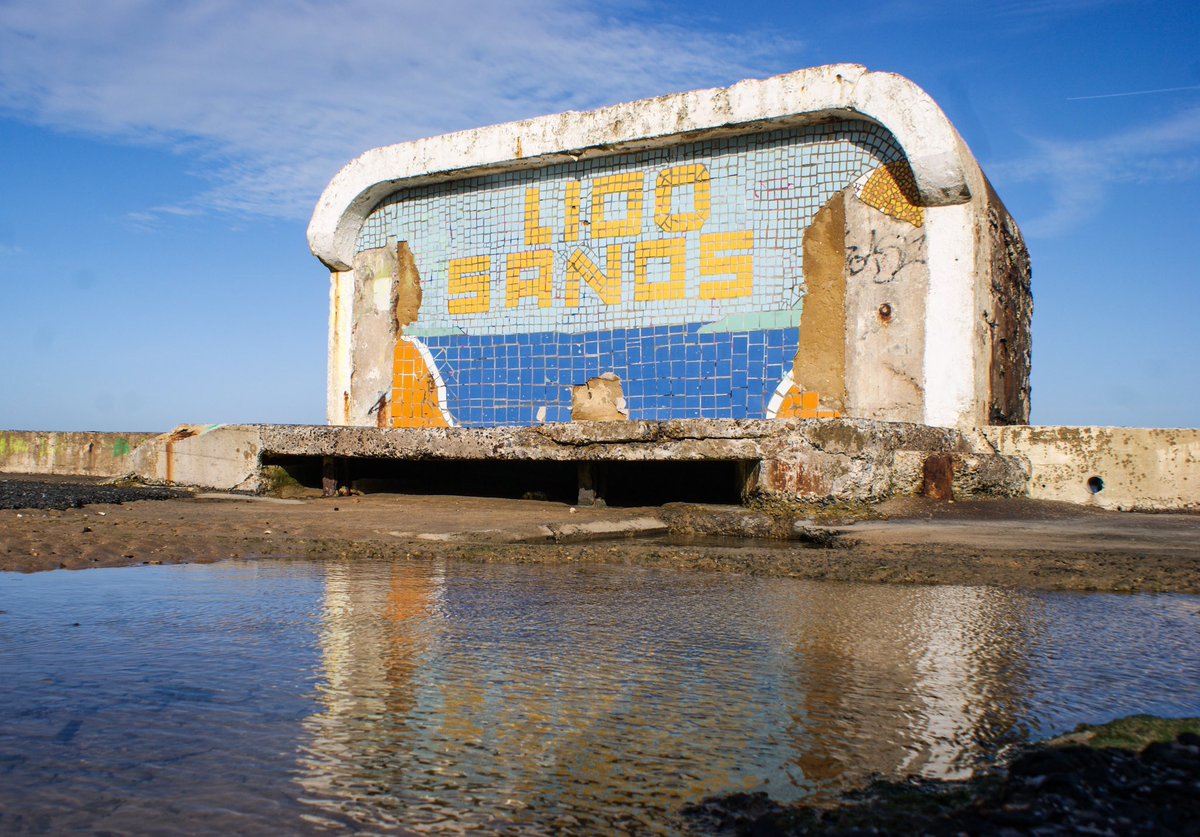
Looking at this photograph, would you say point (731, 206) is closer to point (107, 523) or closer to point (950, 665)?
point (107, 523)

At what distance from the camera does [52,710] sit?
63.2 inches

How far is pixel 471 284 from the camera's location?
29.7 ft

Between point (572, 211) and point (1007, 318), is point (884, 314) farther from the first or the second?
point (572, 211)

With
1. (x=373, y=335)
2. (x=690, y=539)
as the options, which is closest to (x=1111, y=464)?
(x=690, y=539)

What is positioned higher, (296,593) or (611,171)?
(611,171)

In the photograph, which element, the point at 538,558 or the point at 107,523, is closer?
the point at 538,558

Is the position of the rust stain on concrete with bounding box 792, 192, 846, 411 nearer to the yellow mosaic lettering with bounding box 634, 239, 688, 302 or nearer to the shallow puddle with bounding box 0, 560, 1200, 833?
the yellow mosaic lettering with bounding box 634, 239, 688, 302

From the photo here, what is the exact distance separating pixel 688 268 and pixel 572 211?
1360 millimetres

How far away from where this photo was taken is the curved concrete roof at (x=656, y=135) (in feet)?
22.4

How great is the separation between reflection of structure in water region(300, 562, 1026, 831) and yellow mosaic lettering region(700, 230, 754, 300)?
5032 mm

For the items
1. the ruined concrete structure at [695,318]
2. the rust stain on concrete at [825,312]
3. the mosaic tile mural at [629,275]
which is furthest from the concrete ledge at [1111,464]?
the mosaic tile mural at [629,275]

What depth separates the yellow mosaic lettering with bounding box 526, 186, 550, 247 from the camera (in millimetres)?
8703

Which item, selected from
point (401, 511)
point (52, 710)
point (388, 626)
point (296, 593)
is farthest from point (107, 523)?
point (52, 710)

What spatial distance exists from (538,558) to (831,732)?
2.45 metres
